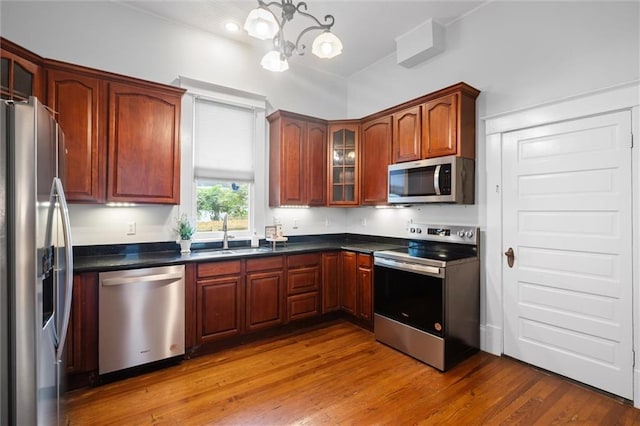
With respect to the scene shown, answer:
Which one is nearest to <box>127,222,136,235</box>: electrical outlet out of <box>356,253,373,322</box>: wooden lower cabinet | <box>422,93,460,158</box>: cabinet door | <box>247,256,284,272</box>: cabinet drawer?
<box>247,256,284,272</box>: cabinet drawer

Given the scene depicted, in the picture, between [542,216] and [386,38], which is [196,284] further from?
[386,38]

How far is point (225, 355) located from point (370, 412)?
150cm

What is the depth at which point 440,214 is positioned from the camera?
3418 mm

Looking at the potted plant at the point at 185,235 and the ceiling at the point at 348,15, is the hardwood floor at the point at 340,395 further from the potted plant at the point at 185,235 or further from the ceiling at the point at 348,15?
the ceiling at the point at 348,15

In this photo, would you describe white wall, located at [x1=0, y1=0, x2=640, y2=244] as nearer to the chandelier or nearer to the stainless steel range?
the stainless steel range

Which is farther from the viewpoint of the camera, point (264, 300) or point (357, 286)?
point (357, 286)

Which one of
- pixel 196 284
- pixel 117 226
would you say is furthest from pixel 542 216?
pixel 117 226

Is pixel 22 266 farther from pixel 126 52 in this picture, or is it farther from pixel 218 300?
pixel 126 52

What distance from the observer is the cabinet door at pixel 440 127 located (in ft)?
9.71

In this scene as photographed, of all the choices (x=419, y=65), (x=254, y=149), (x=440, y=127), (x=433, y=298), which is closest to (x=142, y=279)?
(x=254, y=149)

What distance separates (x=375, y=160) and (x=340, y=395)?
8.50ft

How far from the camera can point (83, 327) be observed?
2346 millimetres

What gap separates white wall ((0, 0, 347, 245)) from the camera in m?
2.68

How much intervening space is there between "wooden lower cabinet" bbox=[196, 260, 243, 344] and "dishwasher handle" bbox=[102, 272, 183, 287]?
0.23 m
